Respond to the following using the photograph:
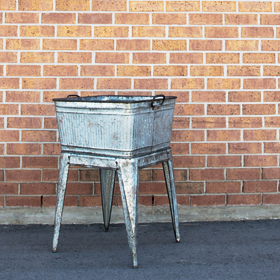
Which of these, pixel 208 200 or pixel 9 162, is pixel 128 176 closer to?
pixel 208 200

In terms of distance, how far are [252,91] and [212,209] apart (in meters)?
1.10

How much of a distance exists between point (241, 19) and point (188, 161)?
1.32 m

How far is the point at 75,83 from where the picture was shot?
11.8ft

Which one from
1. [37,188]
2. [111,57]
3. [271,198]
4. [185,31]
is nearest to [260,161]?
[271,198]

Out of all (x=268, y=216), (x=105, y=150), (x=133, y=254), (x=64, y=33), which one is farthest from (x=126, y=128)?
(x=268, y=216)

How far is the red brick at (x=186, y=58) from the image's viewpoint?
3629mm

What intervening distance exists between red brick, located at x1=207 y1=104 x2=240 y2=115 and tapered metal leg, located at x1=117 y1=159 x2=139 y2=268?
1249 millimetres

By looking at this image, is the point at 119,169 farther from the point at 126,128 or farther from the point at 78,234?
the point at 78,234

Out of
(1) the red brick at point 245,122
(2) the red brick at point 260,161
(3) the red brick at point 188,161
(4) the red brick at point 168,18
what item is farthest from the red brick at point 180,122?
(4) the red brick at point 168,18

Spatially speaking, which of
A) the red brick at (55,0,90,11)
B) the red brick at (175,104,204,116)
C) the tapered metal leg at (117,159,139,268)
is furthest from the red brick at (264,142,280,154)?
the red brick at (55,0,90,11)

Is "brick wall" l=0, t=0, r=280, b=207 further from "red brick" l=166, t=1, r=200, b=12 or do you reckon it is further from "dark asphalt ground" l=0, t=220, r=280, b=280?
"dark asphalt ground" l=0, t=220, r=280, b=280

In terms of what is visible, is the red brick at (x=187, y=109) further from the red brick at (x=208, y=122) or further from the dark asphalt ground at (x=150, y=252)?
the dark asphalt ground at (x=150, y=252)

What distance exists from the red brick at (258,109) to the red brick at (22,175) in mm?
1882

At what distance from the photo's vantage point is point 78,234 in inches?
133
